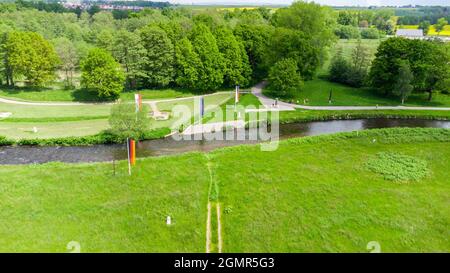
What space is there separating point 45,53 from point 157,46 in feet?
59.1

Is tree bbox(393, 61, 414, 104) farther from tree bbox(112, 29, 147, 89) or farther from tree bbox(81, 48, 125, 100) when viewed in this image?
tree bbox(81, 48, 125, 100)

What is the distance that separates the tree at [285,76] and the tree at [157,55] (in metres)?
16.9

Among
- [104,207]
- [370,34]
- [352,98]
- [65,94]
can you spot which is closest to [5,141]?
[65,94]

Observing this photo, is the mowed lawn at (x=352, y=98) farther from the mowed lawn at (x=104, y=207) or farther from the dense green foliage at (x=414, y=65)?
the mowed lawn at (x=104, y=207)

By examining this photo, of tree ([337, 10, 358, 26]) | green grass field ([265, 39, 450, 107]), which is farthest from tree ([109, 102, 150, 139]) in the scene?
tree ([337, 10, 358, 26])

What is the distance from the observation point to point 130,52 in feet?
192

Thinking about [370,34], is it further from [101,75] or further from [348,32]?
[101,75]

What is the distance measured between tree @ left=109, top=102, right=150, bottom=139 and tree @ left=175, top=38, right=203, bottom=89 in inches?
777

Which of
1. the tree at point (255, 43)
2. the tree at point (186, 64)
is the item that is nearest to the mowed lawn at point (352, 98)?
the tree at point (255, 43)

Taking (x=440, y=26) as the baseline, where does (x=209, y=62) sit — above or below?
below

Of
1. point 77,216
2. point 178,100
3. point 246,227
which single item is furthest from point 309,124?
point 77,216

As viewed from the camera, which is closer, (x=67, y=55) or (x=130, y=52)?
(x=130, y=52)

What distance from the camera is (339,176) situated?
33.0m

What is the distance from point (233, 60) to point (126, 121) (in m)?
26.8
